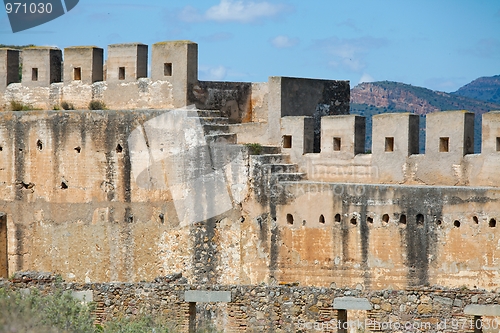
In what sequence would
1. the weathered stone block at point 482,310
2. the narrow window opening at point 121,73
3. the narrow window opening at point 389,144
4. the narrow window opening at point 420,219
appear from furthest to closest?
the narrow window opening at point 121,73
the narrow window opening at point 389,144
the narrow window opening at point 420,219
the weathered stone block at point 482,310

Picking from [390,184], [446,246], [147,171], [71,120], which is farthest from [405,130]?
[71,120]

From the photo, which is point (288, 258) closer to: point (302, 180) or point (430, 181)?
point (302, 180)

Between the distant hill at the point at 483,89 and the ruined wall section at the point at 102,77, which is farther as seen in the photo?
the distant hill at the point at 483,89

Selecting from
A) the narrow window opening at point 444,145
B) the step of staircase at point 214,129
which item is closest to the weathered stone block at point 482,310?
the narrow window opening at point 444,145

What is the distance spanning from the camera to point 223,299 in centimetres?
1853

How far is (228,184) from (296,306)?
230 inches

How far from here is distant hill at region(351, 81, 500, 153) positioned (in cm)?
6912

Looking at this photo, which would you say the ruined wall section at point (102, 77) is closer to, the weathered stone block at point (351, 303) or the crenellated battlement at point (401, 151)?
the crenellated battlement at point (401, 151)

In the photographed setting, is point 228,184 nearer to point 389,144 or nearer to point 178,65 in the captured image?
point 178,65

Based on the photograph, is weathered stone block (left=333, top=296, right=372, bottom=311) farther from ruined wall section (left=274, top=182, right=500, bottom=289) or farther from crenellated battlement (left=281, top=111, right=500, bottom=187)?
crenellated battlement (left=281, top=111, right=500, bottom=187)

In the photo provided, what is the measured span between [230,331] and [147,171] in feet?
20.0

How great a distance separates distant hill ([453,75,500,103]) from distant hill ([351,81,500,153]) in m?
17.0

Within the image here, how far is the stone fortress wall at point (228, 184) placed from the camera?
72.3ft

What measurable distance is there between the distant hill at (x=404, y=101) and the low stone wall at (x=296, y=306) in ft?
163
